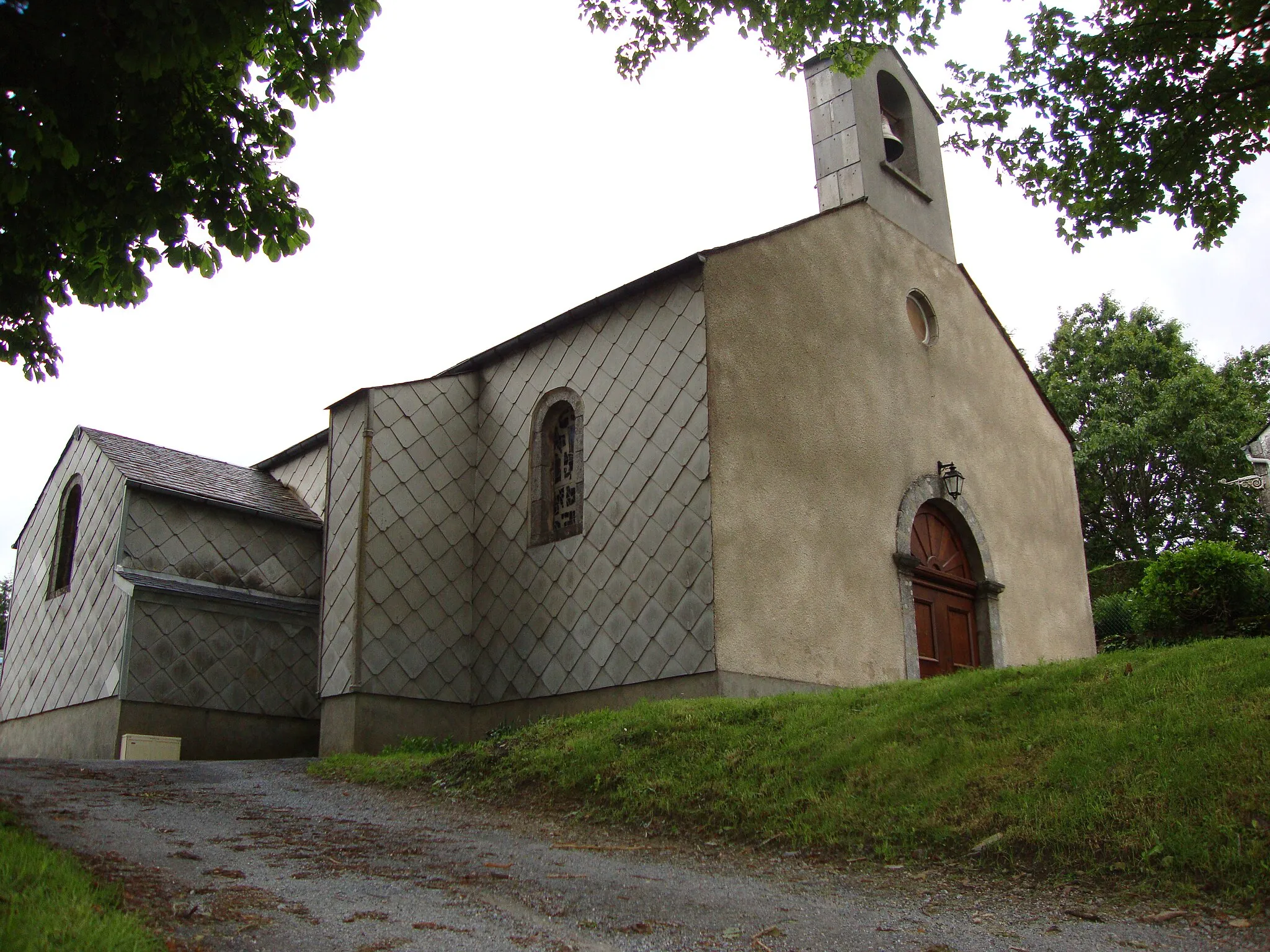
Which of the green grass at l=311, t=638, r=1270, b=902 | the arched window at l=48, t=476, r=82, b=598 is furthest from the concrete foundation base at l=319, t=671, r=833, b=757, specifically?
the arched window at l=48, t=476, r=82, b=598

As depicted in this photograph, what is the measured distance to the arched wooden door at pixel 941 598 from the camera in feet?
44.7

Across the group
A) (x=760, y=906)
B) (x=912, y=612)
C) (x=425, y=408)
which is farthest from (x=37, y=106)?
(x=912, y=612)

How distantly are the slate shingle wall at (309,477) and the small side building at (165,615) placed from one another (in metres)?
0.46

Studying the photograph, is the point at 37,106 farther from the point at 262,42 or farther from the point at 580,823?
the point at 580,823

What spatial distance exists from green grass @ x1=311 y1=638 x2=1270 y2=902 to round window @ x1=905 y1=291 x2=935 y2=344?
7.84 metres

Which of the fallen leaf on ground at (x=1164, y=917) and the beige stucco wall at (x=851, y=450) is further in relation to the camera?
the beige stucco wall at (x=851, y=450)

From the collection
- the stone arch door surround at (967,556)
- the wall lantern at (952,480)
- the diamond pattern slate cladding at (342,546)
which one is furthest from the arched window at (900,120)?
the diamond pattern slate cladding at (342,546)

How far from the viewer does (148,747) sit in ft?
41.9

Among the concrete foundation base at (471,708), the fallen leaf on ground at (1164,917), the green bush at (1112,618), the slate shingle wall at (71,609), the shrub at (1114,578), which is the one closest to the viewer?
the fallen leaf on ground at (1164,917)

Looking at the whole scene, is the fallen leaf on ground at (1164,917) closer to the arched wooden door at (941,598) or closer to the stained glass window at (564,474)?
the arched wooden door at (941,598)

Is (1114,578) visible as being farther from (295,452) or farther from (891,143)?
(295,452)

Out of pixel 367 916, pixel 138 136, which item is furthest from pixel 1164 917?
pixel 138 136

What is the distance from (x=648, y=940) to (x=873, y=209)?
12420 millimetres

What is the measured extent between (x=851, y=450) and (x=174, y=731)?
30.3ft
